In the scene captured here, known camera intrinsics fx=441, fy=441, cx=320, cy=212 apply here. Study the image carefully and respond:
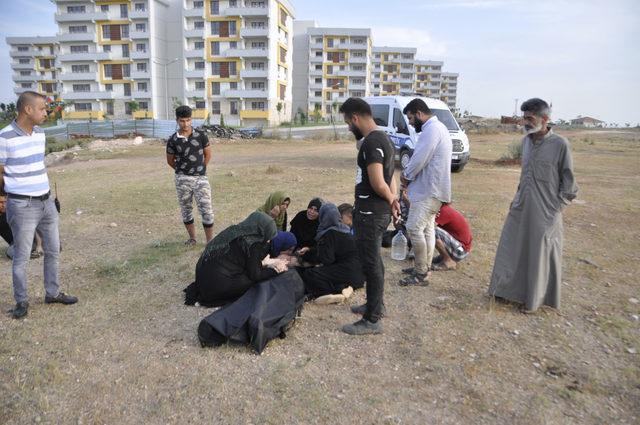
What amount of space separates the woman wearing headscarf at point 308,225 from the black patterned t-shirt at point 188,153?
1434 millimetres

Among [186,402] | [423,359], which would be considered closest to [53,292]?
[186,402]

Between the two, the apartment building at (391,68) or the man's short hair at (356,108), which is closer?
the man's short hair at (356,108)

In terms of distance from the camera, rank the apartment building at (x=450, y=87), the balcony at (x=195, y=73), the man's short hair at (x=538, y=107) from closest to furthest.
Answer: the man's short hair at (x=538, y=107) → the balcony at (x=195, y=73) → the apartment building at (x=450, y=87)

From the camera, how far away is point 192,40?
47219 mm

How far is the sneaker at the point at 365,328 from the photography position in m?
3.55

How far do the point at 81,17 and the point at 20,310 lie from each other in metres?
54.3

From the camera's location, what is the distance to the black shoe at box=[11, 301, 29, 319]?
12.3 feet

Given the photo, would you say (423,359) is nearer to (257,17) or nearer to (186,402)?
(186,402)

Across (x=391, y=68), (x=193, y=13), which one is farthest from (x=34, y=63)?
(x=391, y=68)

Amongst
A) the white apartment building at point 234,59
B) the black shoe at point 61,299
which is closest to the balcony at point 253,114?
the white apartment building at point 234,59

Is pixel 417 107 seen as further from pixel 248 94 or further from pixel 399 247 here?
pixel 248 94

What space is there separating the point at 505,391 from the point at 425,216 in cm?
183

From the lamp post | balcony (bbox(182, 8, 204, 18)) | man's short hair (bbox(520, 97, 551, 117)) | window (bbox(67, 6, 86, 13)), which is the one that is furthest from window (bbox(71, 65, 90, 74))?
man's short hair (bbox(520, 97, 551, 117))

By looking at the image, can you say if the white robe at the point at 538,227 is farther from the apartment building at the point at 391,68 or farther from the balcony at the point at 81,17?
the apartment building at the point at 391,68
